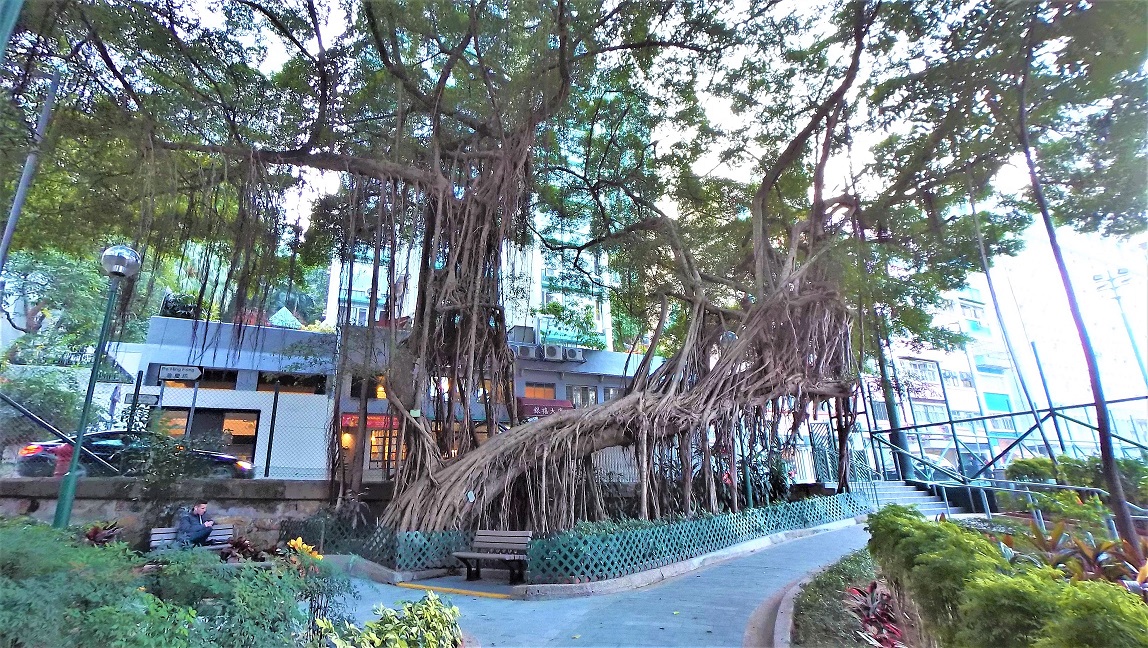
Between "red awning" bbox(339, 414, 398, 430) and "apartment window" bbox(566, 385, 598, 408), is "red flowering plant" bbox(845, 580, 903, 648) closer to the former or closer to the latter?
"red awning" bbox(339, 414, 398, 430)

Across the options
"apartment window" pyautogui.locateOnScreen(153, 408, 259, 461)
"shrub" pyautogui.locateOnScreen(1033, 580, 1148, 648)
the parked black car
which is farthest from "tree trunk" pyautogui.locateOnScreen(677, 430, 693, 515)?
"apartment window" pyautogui.locateOnScreen(153, 408, 259, 461)

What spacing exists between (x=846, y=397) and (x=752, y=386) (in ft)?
10.1

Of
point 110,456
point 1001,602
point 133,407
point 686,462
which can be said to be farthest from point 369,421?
point 1001,602

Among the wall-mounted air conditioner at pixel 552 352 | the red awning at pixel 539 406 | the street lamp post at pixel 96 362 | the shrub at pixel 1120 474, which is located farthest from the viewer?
the wall-mounted air conditioner at pixel 552 352

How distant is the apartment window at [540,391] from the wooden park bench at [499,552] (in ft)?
44.8

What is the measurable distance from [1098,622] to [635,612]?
3812 millimetres

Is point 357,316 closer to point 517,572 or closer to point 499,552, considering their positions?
point 499,552

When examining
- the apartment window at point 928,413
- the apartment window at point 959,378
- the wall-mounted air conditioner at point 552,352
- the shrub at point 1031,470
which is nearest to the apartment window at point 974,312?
the apartment window at point 959,378

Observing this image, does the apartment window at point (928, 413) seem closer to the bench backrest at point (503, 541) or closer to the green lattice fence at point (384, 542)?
the bench backrest at point (503, 541)

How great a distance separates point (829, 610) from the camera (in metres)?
4.65

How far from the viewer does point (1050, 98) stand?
6.39m

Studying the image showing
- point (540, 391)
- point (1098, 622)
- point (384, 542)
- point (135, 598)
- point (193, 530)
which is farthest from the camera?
point (540, 391)

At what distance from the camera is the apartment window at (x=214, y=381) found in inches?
627

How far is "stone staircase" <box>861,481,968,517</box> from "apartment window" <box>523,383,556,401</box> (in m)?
11.4
